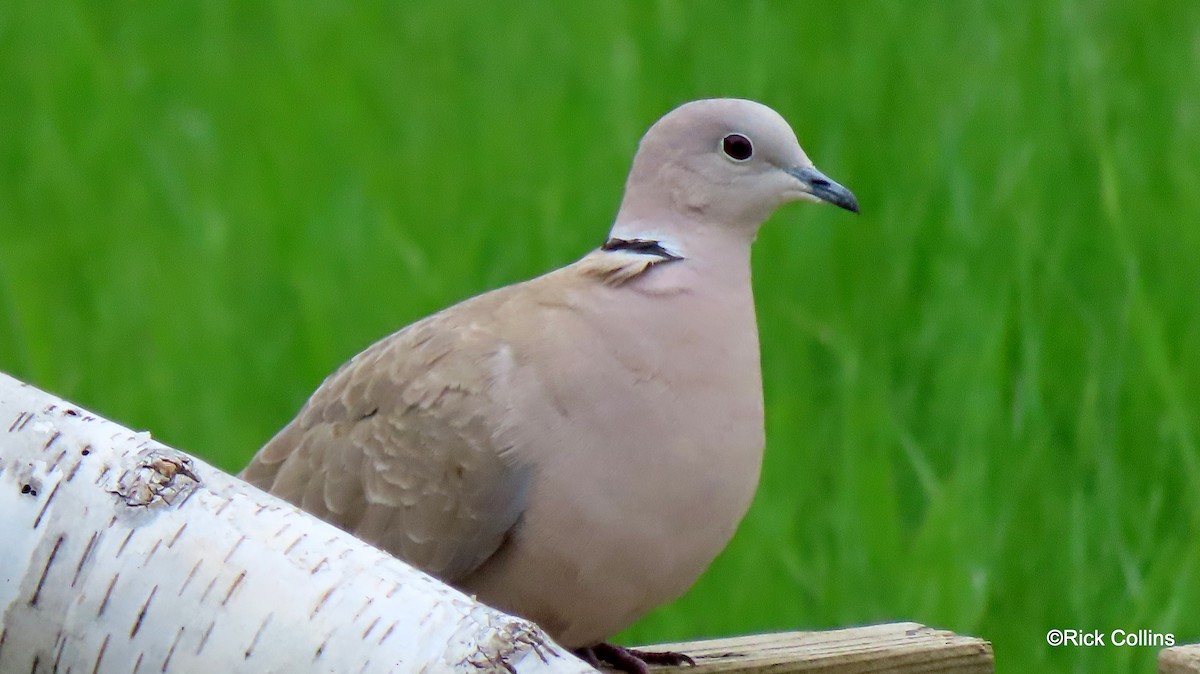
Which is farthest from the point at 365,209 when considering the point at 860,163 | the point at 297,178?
the point at 860,163

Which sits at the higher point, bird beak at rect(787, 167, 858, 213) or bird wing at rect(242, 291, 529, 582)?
bird beak at rect(787, 167, 858, 213)

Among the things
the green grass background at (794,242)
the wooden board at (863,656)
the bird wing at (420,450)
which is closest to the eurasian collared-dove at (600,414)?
the bird wing at (420,450)

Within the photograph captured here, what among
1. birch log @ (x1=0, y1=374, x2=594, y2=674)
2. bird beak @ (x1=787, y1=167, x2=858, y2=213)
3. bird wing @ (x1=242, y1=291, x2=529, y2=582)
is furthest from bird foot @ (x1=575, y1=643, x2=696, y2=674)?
birch log @ (x1=0, y1=374, x2=594, y2=674)

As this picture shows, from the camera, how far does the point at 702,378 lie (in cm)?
192

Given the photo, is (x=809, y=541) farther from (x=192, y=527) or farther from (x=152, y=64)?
(x=152, y=64)

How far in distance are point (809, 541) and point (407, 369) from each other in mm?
1335

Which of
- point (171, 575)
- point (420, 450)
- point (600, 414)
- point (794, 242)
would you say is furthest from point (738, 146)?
point (794, 242)

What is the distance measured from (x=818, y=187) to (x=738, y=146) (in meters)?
0.12

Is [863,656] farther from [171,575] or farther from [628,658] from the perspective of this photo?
[171,575]

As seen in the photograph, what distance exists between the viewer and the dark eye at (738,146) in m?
2.13

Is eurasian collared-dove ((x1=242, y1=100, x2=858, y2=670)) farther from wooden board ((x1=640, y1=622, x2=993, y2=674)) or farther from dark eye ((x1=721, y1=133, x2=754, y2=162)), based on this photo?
wooden board ((x1=640, y1=622, x2=993, y2=674))

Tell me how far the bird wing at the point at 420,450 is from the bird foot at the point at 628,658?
0.74 ft

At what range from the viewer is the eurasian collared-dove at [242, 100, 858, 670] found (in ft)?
6.18

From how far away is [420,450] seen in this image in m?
2.04
